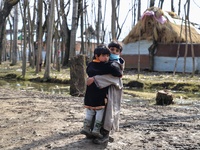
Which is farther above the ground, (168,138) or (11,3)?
(11,3)

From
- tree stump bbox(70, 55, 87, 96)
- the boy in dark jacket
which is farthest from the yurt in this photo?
the boy in dark jacket

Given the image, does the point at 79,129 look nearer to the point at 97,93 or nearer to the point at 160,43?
the point at 97,93

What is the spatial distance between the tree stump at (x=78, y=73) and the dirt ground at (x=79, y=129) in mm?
2795

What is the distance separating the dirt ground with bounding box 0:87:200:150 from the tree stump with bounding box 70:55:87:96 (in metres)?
2.79

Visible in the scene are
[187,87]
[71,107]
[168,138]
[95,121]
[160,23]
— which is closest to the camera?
[95,121]

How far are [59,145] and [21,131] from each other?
104cm

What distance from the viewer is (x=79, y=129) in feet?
17.9

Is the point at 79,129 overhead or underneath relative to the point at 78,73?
underneath

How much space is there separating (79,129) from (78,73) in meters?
5.37

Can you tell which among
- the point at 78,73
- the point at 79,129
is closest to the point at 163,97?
the point at 78,73

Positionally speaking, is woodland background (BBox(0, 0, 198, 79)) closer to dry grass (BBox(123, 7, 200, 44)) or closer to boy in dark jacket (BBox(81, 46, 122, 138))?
dry grass (BBox(123, 7, 200, 44))

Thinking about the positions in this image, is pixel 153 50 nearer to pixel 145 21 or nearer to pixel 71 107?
pixel 145 21

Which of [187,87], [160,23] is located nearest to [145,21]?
[160,23]

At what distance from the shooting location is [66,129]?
543 centimetres
